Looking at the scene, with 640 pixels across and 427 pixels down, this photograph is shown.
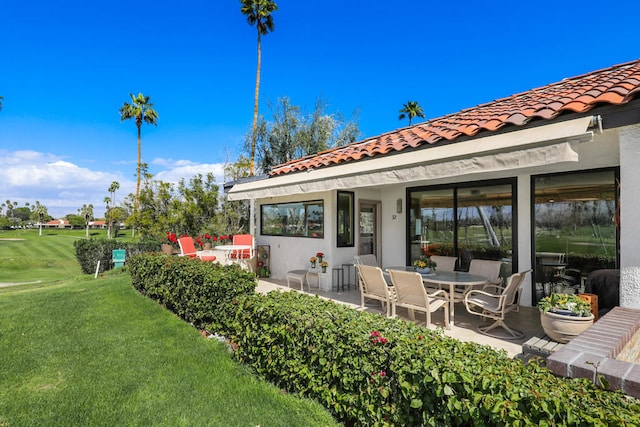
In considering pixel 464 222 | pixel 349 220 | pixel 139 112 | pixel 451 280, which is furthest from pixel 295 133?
pixel 451 280

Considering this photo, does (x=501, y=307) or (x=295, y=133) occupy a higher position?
(x=295, y=133)

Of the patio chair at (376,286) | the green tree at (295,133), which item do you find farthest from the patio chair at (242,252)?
the green tree at (295,133)

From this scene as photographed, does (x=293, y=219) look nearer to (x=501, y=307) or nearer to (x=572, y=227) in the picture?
(x=501, y=307)

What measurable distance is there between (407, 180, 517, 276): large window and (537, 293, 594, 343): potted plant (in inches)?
195

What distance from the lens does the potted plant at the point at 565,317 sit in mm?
5152

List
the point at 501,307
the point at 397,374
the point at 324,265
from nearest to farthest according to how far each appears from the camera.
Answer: the point at 397,374
the point at 501,307
the point at 324,265

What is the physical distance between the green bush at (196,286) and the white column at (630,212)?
7.03m

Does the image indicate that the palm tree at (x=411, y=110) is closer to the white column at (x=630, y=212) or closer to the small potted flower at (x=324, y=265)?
the small potted flower at (x=324, y=265)

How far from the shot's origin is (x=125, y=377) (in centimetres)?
582

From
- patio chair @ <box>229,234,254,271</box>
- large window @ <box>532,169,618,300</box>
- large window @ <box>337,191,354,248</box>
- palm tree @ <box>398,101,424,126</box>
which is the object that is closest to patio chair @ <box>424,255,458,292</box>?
large window @ <box>532,169,618,300</box>

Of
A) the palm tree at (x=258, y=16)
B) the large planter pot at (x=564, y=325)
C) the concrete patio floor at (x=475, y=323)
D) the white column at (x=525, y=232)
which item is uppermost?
the palm tree at (x=258, y=16)

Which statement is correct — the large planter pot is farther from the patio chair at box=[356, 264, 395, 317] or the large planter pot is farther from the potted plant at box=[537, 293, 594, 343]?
the patio chair at box=[356, 264, 395, 317]

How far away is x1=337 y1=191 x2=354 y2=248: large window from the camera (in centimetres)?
1276

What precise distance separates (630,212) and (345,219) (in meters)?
A: 8.77
